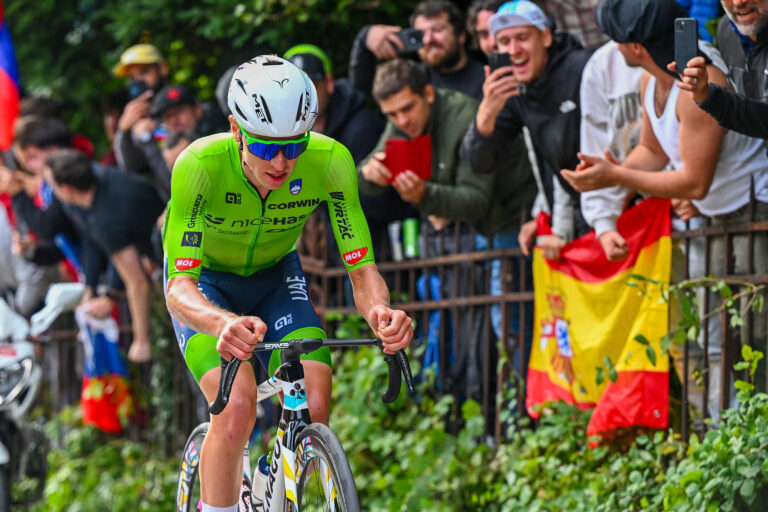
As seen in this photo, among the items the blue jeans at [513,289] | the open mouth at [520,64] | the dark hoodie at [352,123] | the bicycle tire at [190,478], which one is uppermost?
the open mouth at [520,64]

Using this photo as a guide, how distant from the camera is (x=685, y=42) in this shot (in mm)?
5473

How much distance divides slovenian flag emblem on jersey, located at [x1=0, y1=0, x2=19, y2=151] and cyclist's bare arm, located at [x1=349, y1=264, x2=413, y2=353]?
25.5ft

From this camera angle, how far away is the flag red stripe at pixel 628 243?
657cm

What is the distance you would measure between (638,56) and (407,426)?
319 centimetres

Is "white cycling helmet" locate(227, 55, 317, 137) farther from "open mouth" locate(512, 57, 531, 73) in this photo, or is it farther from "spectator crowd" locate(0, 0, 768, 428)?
"open mouth" locate(512, 57, 531, 73)

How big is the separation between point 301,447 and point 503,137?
270cm

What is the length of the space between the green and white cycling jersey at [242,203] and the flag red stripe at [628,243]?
5.77 ft

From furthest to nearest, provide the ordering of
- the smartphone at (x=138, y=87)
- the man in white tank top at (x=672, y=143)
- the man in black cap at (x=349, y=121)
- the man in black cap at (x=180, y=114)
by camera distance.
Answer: the smartphone at (x=138, y=87), the man in black cap at (x=180, y=114), the man in black cap at (x=349, y=121), the man in white tank top at (x=672, y=143)

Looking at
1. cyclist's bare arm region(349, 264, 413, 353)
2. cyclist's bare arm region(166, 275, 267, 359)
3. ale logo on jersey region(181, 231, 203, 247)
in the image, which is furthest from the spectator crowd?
cyclist's bare arm region(166, 275, 267, 359)

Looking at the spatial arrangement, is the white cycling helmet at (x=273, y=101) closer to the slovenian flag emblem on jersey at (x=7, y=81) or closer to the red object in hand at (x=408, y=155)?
the red object in hand at (x=408, y=155)

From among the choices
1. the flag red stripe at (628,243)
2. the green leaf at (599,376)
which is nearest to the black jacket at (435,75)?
the flag red stripe at (628,243)

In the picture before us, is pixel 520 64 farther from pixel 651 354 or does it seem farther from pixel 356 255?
pixel 356 255

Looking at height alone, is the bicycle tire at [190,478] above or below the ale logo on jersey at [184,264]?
below

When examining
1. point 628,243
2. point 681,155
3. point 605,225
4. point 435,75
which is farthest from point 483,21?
point 681,155
